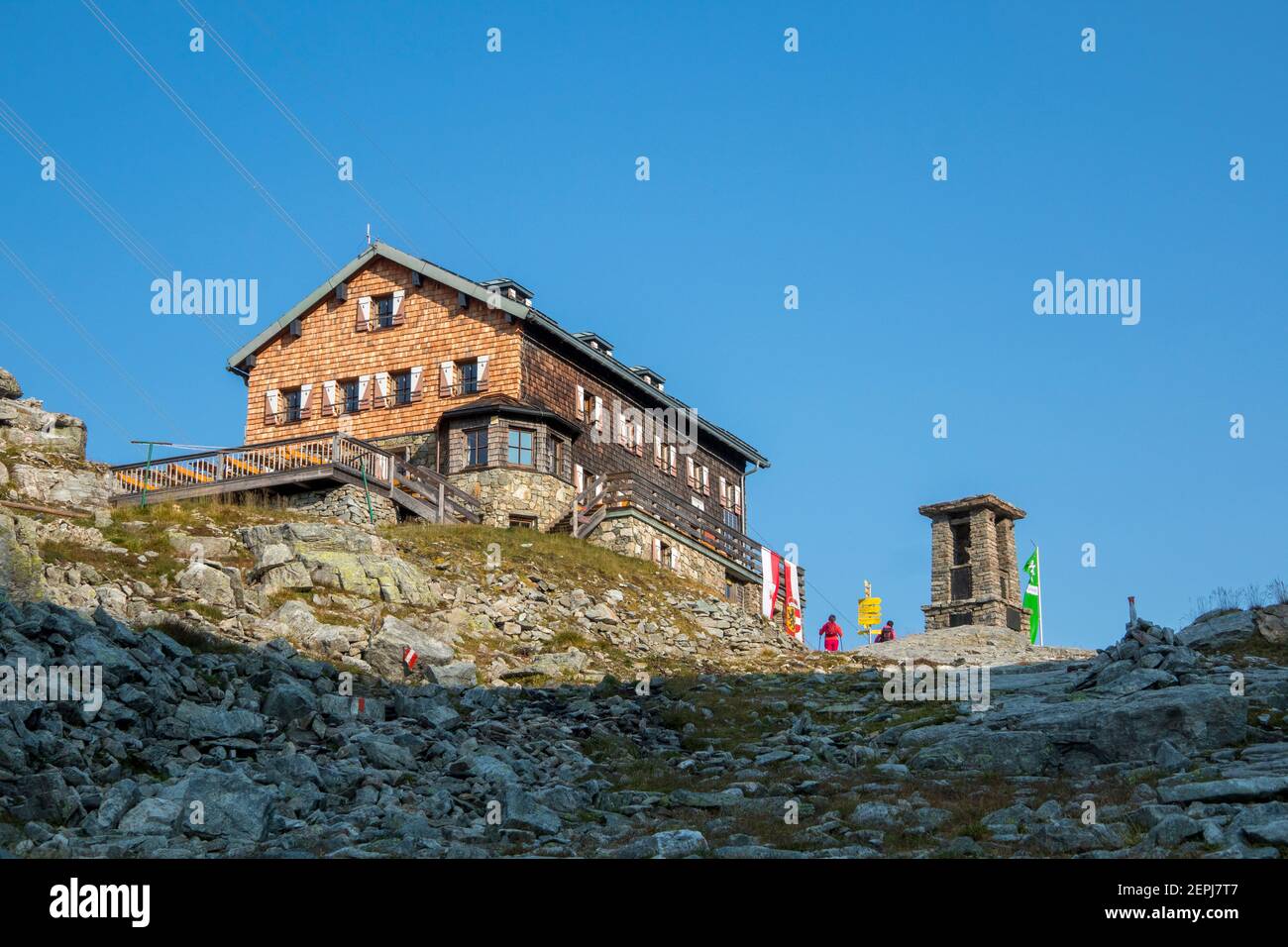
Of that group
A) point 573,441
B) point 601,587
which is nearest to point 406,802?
point 601,587

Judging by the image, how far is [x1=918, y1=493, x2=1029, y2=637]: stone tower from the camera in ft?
158

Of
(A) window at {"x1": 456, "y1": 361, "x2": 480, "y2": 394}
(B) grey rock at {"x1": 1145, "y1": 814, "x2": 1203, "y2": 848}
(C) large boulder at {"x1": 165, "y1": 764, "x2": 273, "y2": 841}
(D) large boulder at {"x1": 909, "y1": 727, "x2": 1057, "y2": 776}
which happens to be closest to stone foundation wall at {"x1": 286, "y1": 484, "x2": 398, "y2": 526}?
(A) window at {"x1": 456, "y1": 361, "x2": 480, "y2": 394}

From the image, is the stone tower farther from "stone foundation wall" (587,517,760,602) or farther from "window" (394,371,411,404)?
"window" (394,371,411,404)

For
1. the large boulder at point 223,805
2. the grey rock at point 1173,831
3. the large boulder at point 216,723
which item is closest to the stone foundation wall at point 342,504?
the large boulder at point 216,723

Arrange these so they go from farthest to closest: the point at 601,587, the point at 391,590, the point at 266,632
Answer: the point at 601,587
the point at 391,590
the point at 266,632

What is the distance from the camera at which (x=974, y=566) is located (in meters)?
48.8

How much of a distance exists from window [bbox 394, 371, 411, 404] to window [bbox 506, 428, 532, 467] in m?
4.26

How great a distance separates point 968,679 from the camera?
2575cm

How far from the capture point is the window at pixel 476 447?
137 feet

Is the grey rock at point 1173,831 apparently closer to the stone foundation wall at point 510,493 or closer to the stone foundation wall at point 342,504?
the stone foundation wall at point 342,504

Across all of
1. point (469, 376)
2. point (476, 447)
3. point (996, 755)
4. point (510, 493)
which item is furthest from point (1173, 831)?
point (469, 376)
